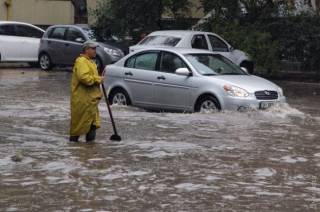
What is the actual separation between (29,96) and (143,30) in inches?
355

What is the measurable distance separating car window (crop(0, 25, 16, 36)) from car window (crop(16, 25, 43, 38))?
0.19 m

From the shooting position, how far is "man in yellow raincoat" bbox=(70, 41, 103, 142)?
11422 millimetres

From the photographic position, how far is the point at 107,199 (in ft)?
26.6

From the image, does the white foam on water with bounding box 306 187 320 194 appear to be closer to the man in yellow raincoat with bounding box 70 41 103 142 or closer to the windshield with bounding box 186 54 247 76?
the man in yellow raincoat with bounding box 70 41 103 142

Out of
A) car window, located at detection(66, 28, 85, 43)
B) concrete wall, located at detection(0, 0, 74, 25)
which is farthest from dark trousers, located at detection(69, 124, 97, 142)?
concrete wall, located at detection(0, 0, 74, 25)

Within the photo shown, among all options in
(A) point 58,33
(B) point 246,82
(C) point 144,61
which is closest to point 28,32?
(A) point 58,33

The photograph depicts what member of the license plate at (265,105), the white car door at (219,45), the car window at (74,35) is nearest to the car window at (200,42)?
the white car door at (219,45)

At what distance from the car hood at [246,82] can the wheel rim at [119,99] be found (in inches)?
94.1

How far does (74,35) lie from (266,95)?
543 inches

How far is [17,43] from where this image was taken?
96.0 feet

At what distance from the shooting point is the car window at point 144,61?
16.4 metres

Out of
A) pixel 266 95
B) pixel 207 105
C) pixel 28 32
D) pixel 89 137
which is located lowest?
pixel 89 137

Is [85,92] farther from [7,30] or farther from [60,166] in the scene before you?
[7,30]

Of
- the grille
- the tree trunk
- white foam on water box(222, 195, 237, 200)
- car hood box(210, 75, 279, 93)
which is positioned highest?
the tree trunk
